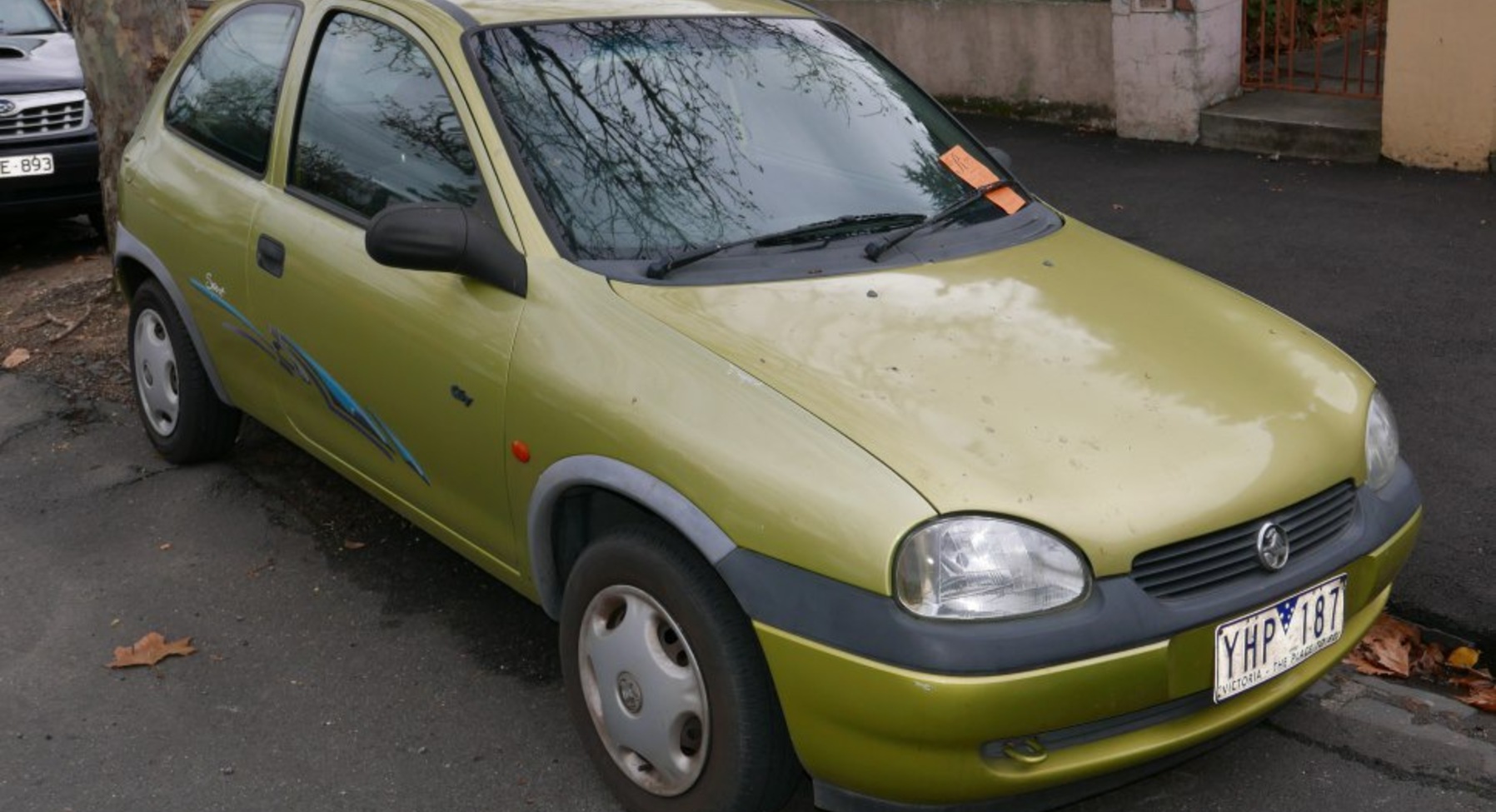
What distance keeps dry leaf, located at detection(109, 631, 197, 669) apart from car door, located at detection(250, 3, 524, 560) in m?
0.67

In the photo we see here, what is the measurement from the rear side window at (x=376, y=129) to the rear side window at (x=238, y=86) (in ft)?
0.83

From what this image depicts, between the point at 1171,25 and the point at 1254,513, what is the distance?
6.85 meters

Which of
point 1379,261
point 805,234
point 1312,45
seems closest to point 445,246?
point 805,234

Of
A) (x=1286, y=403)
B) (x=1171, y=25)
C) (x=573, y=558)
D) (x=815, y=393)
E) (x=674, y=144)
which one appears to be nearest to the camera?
(x=815, y=393)

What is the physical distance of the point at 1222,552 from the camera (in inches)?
132

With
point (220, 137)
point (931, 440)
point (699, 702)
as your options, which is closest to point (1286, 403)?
point (931, 440)

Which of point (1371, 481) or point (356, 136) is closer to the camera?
point (1371, 481)

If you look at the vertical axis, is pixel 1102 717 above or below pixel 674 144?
below

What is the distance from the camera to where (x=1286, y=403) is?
3.72 m

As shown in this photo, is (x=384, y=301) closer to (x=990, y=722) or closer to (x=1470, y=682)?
(x=990, y=722)

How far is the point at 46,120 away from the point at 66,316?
2.25m

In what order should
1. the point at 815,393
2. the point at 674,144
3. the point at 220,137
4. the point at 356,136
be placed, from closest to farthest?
the point at 815,393 → the point at 674,144 → the point at 356,136 → the point at 220,137

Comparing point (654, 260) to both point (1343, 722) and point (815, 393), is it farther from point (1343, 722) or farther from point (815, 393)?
point (1343, 722)

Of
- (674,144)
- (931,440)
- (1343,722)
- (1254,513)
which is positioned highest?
(674,144)
